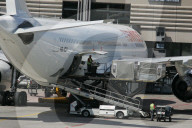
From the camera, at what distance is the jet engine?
111ft

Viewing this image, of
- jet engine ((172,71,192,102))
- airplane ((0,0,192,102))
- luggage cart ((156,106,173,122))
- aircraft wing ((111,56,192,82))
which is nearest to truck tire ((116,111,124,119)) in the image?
luggage cart ((156,106,173,122))

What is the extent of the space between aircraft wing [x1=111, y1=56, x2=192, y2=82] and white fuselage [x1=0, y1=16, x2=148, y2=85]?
285cm

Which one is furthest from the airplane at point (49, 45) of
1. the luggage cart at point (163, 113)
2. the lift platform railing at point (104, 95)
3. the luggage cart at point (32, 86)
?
the luggage cart at point (32, 86)

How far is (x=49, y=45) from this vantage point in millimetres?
29453

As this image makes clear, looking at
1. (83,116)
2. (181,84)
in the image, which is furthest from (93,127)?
(181,84)

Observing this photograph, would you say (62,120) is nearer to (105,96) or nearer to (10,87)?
(105,96)

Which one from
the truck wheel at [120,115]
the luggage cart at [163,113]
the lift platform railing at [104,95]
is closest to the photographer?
the luggage cart at [163,113]

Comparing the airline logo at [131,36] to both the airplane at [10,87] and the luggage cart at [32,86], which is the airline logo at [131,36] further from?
the luggage cart at [32,86]

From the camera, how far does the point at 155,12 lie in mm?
61406

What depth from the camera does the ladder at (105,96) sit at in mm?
30812

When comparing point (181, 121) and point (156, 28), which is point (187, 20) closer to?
point (156, 28)

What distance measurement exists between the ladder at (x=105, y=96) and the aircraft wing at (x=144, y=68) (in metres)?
1.43

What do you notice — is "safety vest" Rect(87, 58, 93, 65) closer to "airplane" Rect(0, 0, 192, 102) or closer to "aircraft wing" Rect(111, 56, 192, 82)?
"airplane" Rect(0, 0, 192, 102)

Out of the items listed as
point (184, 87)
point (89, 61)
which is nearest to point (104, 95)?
point (89, 61)
